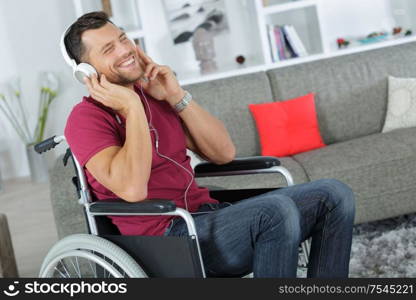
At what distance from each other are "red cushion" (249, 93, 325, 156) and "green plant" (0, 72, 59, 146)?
2.63 m

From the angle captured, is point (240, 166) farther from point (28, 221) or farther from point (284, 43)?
point (28, 221)

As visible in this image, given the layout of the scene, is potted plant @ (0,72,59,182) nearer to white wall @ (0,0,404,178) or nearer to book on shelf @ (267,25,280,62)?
white wall @ (0,0,404,178)

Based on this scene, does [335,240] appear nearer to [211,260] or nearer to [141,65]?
[211,260]

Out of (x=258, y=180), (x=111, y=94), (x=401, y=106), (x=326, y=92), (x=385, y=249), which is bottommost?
(x=385, y=249)

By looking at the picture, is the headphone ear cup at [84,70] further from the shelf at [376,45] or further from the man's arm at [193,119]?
the shelf at [376,45]

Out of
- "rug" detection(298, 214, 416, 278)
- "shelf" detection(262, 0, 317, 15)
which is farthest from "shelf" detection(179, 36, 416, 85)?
"rug" detection(298, 214, 416, 278)

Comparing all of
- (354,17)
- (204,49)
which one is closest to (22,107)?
(204,49)

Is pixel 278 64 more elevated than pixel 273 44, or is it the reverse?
pixel 273 44

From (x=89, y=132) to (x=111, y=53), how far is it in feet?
0.82

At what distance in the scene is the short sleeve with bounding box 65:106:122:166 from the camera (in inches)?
76.1

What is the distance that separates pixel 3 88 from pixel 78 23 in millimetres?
4072

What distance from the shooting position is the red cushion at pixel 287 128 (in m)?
3.56

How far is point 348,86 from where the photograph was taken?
3.71 metres

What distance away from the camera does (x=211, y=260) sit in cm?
199
